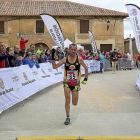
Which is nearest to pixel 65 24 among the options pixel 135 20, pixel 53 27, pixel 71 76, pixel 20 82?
pixel 53 27

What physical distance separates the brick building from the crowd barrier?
20033mm

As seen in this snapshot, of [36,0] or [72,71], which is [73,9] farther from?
[72,71]

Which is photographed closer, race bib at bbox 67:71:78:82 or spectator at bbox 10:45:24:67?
race bib at bbox 67:71:78:82

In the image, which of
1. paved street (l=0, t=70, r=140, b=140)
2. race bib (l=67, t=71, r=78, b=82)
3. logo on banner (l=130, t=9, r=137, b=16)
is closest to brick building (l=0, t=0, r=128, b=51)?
logo on banner (l=130, t=9, r=137, b=16)

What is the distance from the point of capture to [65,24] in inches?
1172

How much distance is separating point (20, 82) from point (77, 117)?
2530 millimetres

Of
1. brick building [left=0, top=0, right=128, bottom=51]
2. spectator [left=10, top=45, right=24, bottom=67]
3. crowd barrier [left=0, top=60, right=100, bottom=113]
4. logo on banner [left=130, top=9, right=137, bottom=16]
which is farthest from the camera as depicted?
brick building [left=0, top=0, right=128, bottom=51]

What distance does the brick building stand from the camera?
95.9ft

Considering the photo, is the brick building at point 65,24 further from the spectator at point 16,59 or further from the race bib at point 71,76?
the race bib at point 71,76

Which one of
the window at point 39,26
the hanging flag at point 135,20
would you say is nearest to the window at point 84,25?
the window at point 39,26

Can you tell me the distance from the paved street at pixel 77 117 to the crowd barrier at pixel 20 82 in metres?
0.31

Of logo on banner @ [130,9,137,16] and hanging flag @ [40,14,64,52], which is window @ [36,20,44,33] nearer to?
hanging flag @ [40,14,64,52]

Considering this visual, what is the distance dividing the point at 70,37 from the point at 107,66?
1081 cm

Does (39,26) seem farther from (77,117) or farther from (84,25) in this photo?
(77,117)
